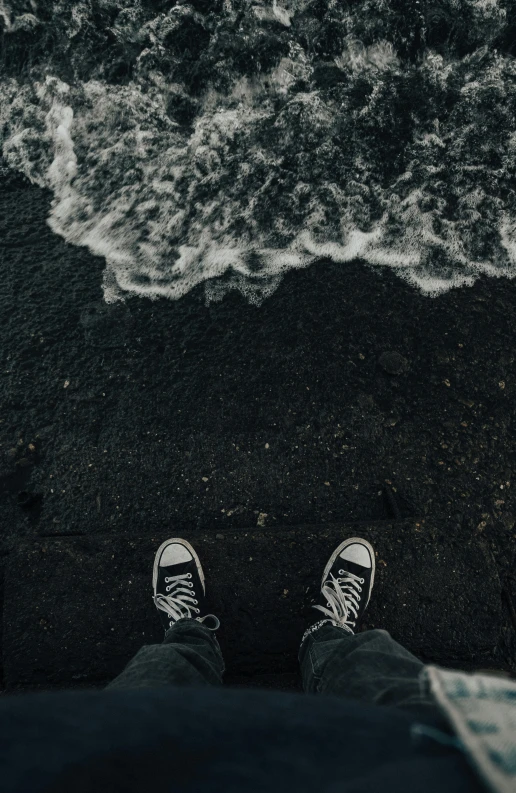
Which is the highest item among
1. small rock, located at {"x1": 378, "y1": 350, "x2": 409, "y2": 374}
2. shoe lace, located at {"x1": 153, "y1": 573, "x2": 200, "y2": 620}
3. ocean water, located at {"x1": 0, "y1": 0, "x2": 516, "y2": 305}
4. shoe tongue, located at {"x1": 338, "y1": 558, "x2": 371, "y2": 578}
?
ocean water, located at {"x1": 0, "y1": 0, "x2": 516, "y2": 305}

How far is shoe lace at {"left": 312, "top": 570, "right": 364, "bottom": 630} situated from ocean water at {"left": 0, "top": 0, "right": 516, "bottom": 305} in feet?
4.93

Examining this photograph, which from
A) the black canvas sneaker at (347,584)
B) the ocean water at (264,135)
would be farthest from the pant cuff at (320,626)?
the ocean water at (264,135)

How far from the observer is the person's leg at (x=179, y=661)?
1456 millimetres

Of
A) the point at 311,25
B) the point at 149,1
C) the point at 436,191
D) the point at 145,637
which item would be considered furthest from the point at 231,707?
the point at 149,1

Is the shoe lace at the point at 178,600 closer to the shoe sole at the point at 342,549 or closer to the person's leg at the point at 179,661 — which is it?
the person's leg at the point at 179,661

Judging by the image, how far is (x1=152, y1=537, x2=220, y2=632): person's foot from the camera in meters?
1.93

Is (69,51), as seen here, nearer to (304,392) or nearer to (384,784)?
(304,392)

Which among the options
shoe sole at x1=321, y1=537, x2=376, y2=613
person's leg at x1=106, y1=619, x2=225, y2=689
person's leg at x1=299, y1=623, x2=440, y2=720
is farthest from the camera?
shoe sole at x1=321, y1=537, x2=376, y2=613

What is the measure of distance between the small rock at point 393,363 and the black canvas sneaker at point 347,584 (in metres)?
0.83

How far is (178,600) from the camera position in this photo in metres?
1.93

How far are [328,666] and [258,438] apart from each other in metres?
1.00

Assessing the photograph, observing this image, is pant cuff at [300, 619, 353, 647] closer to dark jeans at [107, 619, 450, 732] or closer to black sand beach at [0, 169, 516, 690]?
dark jeans at [107, 619, 450, 732]

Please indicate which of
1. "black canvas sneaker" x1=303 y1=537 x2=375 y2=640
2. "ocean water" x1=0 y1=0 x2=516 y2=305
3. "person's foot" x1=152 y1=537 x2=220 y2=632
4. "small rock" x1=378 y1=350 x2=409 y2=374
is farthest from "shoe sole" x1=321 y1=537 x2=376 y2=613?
"ocean water" x1=0 y1=0 x2=516 y2=305

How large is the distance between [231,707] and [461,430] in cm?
170
